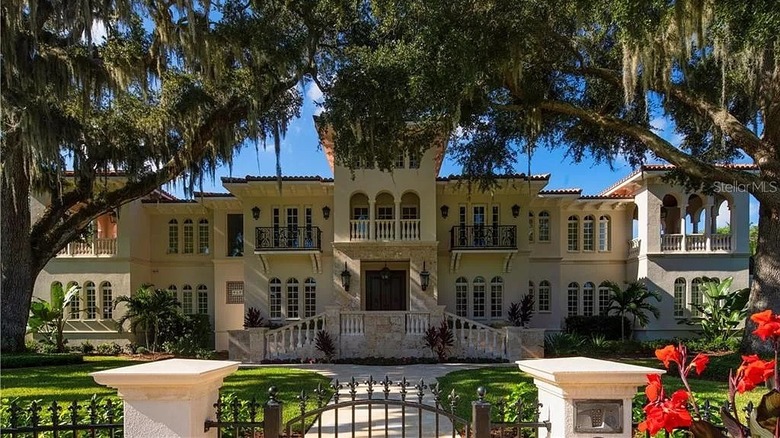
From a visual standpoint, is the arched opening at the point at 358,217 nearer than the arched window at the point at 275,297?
Yes

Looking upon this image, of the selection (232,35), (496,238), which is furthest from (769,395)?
(496,238)

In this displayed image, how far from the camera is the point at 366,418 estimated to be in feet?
22.5

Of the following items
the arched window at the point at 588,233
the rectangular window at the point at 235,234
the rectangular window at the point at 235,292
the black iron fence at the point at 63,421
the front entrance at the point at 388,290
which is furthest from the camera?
the arched window at the point at 588,233

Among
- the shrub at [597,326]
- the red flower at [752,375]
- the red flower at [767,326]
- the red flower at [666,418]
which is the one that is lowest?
the shrub at [597,326]

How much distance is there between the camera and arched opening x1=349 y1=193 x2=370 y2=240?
1641cm

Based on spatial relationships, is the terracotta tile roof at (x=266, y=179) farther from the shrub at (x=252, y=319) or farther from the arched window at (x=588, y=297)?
the arched window at (x=588, y=297)

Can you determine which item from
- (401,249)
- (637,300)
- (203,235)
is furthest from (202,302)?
(637,300)

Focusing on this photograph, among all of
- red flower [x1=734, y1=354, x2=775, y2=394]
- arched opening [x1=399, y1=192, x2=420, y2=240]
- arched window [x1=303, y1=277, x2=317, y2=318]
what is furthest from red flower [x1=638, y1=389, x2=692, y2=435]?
arched window [x1=303, y1=277, x2=317, y2=318]

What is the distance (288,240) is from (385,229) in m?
3.88

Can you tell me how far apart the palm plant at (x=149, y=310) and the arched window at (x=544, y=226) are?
49.3 ft

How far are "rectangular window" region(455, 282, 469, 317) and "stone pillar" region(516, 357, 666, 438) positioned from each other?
14.4 meters

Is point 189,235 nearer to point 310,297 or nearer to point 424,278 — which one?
point 310,297

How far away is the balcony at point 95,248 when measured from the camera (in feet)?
61.0

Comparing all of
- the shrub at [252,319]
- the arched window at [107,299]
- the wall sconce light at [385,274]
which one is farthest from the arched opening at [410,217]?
the arched window at [107,299]
